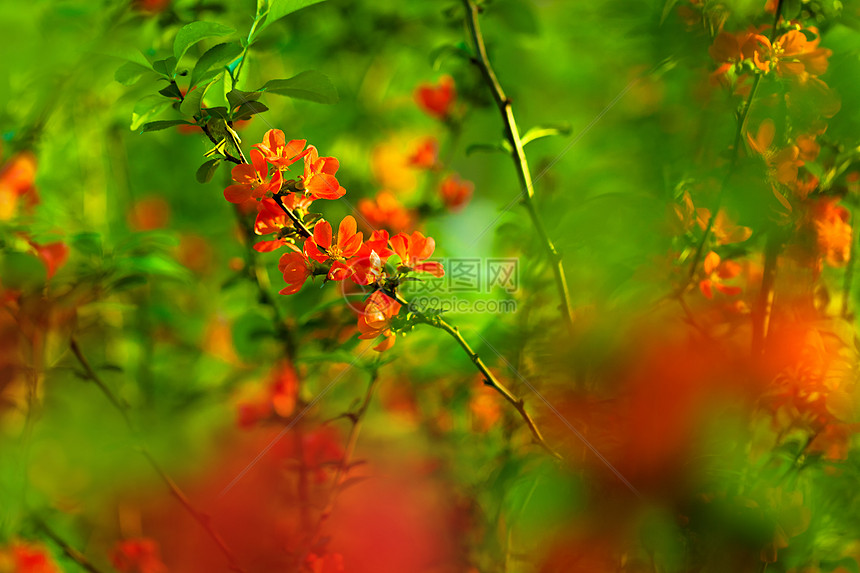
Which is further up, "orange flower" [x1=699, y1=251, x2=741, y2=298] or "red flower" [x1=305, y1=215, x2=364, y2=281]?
"red flower" [x1=305, y1=215, x2=364, y2=281]

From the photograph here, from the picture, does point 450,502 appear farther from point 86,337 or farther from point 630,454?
point 86,337

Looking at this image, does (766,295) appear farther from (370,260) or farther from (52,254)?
(52,254)

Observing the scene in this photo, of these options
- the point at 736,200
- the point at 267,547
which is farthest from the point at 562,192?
the point at 267,547

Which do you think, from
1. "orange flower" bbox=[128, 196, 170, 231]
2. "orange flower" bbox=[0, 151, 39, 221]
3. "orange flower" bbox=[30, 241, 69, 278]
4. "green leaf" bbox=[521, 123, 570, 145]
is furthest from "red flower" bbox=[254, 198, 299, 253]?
"orange flower" bbox=[128, 196, 170, 231]

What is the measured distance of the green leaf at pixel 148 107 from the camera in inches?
12.1

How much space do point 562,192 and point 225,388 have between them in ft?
1.41

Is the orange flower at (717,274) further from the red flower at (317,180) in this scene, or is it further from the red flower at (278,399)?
the red flower at (278,399)

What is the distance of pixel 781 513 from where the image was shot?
42 cm

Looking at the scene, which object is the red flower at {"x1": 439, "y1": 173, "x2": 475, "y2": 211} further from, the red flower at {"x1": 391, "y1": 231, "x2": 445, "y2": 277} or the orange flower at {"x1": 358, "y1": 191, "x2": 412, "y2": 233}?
the red flower at {"x1": 391, "y1": 231, "x2": 445, "y2": 277}

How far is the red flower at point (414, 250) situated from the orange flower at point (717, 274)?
193mm

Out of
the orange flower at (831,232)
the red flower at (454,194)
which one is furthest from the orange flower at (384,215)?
the orange flower at (831,232)

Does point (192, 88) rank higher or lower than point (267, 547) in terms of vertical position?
higher

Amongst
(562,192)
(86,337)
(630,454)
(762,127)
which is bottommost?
(86,337)

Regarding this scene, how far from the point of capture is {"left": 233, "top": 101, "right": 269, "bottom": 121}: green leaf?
0.29 meters
